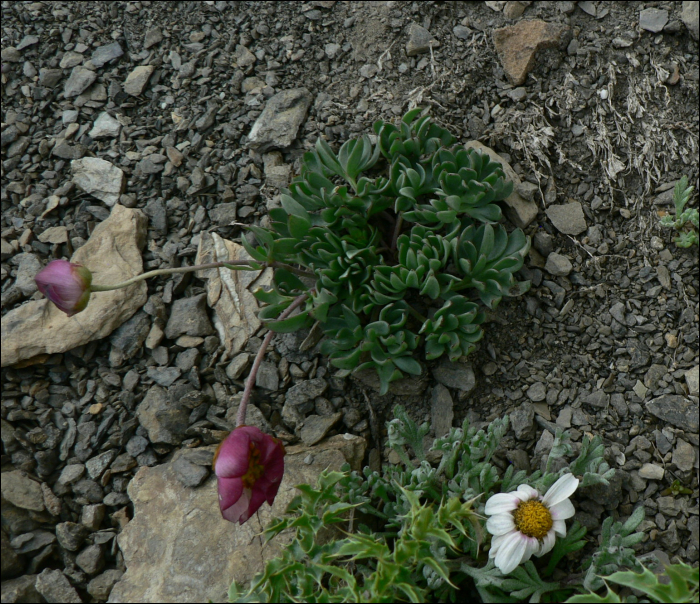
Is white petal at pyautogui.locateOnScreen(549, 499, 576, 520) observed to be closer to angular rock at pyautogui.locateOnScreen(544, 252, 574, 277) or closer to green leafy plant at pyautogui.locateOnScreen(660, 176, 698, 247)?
angular rock at pyautogui.locateOnScreen(544, 252, 574, 277)

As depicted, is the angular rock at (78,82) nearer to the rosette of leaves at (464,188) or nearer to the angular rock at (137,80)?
the angular rock at (137,80)

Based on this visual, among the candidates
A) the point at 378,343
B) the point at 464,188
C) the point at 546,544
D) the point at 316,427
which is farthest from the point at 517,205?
the point at 546,544

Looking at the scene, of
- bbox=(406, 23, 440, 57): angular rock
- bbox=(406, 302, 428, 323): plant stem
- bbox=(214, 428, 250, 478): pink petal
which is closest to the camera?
bbox=(214, 428, 250, 478): pink petal

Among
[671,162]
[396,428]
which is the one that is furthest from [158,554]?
[671,162]

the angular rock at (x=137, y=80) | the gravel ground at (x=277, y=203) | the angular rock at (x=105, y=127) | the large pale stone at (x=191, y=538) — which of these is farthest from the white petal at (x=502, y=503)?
the angular rock at (x=137, y=80)

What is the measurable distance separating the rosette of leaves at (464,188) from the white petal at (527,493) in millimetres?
1146

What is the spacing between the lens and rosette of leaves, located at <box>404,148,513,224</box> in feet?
9.00

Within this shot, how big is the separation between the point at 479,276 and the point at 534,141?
84 cm

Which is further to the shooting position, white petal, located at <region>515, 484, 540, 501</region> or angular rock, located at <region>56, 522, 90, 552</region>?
angular rock, located at <region>56, 522, 90, 552</region>

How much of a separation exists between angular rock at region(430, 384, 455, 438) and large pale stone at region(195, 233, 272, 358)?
928 millimetres

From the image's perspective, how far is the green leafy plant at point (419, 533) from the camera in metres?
2.11

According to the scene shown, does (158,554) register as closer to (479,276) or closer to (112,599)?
(112,599)

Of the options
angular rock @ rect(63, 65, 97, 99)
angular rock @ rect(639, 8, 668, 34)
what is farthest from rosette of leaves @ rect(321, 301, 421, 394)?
angular rock @ rect(63, 65, 97, 99)

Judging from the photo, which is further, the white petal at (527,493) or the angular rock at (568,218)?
the angular rock at (568,218)
